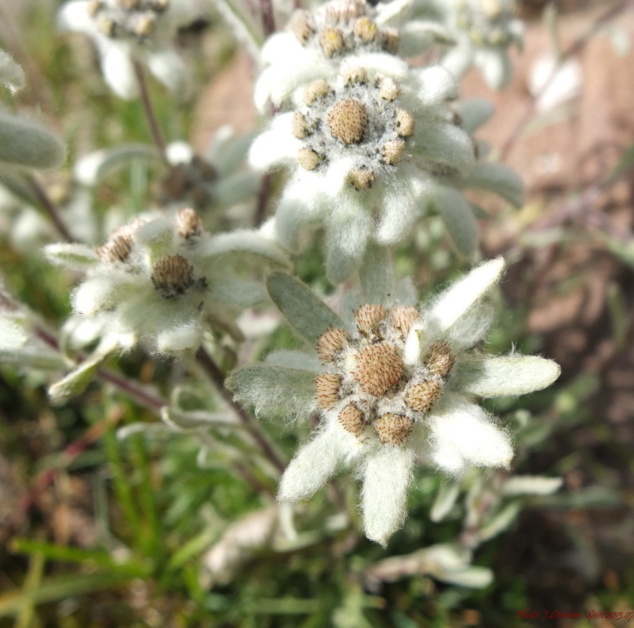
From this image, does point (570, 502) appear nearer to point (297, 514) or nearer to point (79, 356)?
point (297, 514)

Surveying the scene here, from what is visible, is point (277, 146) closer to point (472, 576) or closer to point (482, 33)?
point (482, 33)

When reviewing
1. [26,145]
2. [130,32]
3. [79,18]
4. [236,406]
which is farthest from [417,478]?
[79,18]

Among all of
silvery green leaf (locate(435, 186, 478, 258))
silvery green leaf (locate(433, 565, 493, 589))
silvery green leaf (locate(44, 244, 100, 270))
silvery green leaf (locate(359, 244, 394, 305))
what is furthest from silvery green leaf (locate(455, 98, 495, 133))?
silvery green leaf (locate(433, 565, 493, 589))

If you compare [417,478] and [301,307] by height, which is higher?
[301,307]

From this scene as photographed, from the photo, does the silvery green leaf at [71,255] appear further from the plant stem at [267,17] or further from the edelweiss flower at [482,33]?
the edelweiss flower at [482,33]

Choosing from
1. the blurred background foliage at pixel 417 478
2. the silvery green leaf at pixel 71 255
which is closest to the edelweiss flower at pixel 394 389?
the silvery green leaf at pixel 71 255

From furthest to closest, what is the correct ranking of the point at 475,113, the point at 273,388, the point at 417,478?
the point at 417,478, the point at 475,113, the point at 273,388

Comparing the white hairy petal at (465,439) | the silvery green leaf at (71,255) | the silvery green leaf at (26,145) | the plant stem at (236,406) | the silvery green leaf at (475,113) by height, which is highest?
the silvery green leaf at (26,145)
